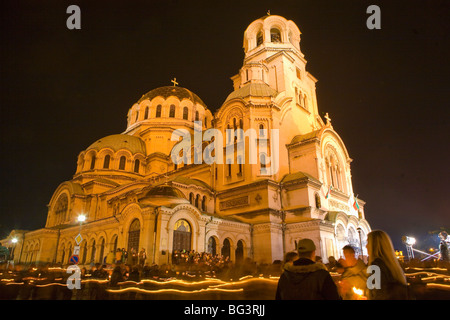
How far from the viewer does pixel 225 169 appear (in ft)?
76.4

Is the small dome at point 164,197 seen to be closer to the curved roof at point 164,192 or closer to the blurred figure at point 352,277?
the curved roof at point 164,192

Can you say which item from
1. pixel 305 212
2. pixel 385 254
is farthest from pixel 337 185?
pixel 385 254

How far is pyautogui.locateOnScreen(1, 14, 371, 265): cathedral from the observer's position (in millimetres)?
17547

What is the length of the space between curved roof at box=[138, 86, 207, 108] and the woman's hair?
37862mm

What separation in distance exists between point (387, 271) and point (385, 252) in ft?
0.65

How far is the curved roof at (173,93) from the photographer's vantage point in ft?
129

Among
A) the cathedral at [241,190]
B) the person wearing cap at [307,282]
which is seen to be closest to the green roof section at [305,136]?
the cathedral at [241,190]

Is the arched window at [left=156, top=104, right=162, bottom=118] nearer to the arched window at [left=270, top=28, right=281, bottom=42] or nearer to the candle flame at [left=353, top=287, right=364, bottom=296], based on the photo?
the arched window at [left=270, top=28, right=281, bottom=42]

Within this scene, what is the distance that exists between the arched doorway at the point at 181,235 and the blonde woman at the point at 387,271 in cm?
1376

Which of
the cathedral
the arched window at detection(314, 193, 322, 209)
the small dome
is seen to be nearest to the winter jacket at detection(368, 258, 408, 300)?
the cathedral

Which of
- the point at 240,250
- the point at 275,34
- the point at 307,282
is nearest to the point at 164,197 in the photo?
the point at 240,250

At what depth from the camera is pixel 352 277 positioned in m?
3.91

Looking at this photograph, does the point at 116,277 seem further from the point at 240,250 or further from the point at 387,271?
the point at 240,250
